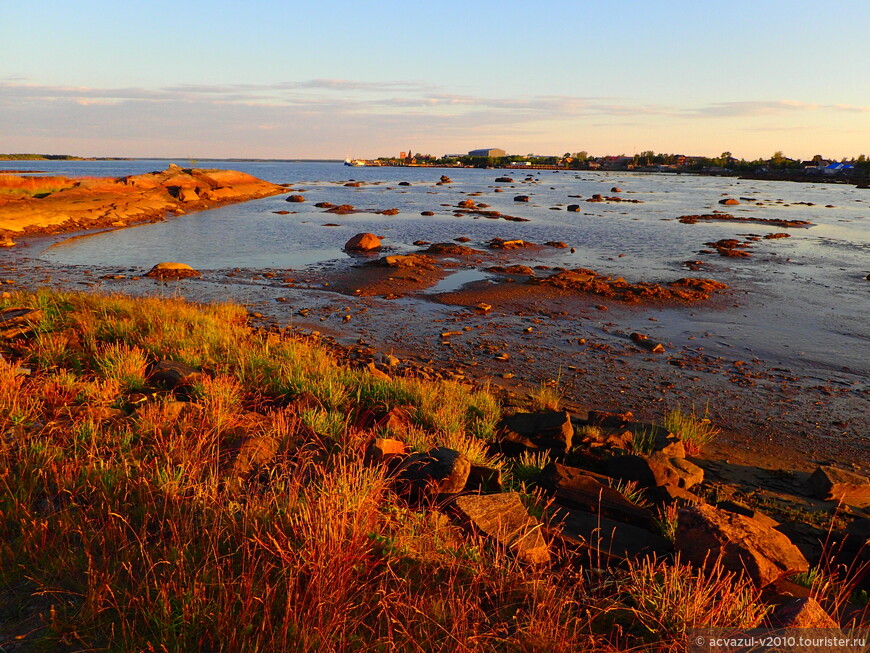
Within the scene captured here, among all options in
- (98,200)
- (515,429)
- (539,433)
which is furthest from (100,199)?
(539,433)

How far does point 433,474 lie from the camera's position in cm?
490

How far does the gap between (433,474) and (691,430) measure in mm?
4433

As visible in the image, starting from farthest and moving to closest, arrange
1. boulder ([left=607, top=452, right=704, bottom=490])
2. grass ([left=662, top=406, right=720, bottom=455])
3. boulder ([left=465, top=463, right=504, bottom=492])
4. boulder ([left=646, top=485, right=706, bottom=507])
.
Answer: grass ([left=662, top=406, right=720, bottom=455]) → boulder ([left=607, top=452, right=704, bottom=490]) → boulder ([left=646, top=485, right=706, bottom=507]) → boulder ([left=465, top=463, right=504, bottom=492])

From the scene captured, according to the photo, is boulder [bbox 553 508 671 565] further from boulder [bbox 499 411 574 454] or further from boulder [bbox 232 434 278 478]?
boulder [bbox 232 434 278 478]

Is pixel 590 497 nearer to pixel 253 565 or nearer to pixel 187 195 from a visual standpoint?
pixel 253 565

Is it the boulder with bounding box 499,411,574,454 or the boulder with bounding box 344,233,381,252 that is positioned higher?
the boulder with bounding box 344,233,381,252

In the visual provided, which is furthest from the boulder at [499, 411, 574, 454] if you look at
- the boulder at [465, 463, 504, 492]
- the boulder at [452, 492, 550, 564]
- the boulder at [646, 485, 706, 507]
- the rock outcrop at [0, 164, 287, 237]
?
the rock outcrop at [0, 164, 287, 237]

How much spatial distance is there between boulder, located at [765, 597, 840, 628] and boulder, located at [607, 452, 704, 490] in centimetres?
262

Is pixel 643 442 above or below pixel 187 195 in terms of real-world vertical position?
below

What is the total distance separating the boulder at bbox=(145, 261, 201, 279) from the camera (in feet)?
59.4

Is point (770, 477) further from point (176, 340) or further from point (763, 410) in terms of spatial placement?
point (176, 340)

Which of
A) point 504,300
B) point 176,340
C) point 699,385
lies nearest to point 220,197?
point 504,300

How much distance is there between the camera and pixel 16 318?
9.37m

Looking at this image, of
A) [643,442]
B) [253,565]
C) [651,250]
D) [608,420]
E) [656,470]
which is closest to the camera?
[253,565]
